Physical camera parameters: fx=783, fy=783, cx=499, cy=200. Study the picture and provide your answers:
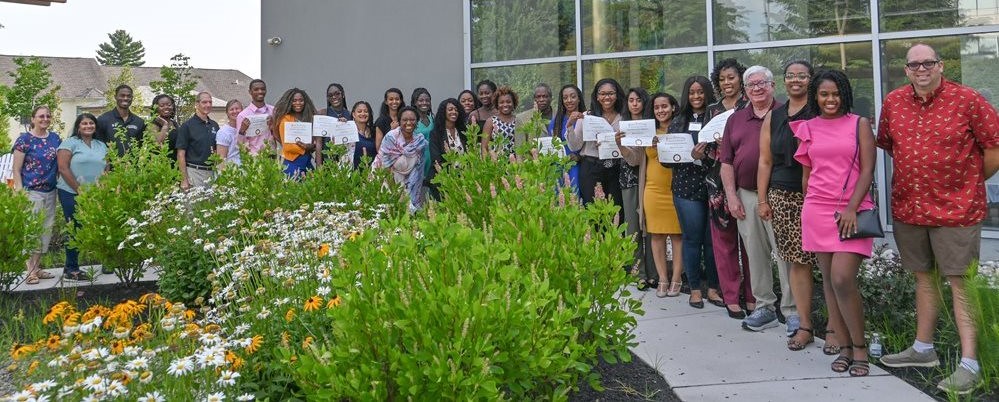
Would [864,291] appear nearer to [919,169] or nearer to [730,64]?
[919,169]

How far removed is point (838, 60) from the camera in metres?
8.16

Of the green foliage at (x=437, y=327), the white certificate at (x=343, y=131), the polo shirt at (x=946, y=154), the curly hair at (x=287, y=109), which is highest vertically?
the curly hair at (x=287, y=109)

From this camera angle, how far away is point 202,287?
5340 millimetres

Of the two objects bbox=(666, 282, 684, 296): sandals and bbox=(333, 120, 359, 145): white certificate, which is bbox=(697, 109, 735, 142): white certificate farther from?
bbox=(333, 120, 359, 145): white certificate

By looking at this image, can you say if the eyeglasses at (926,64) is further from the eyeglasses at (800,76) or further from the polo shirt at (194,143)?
the polo shirt at (194,143)

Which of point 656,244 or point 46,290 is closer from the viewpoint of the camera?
point 656,244

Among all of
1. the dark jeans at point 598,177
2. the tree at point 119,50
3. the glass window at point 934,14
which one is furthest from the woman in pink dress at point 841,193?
the tree at point 119,50

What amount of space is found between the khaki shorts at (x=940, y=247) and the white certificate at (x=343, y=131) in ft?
17.3

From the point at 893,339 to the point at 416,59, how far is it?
7121 millimetres

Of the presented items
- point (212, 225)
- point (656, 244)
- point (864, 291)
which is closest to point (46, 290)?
point (212, 225)

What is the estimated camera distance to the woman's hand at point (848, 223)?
3961 mm

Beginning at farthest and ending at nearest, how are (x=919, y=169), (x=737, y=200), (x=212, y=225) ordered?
(x=212, y=225), (x=737, y=200), (x=919, y=169)

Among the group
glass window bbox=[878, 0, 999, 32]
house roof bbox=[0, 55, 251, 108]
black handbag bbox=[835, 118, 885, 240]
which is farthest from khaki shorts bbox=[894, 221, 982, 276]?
house roof bbox=[0, 55, 251, 108]

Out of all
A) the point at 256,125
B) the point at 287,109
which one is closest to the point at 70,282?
the point at 256,125
